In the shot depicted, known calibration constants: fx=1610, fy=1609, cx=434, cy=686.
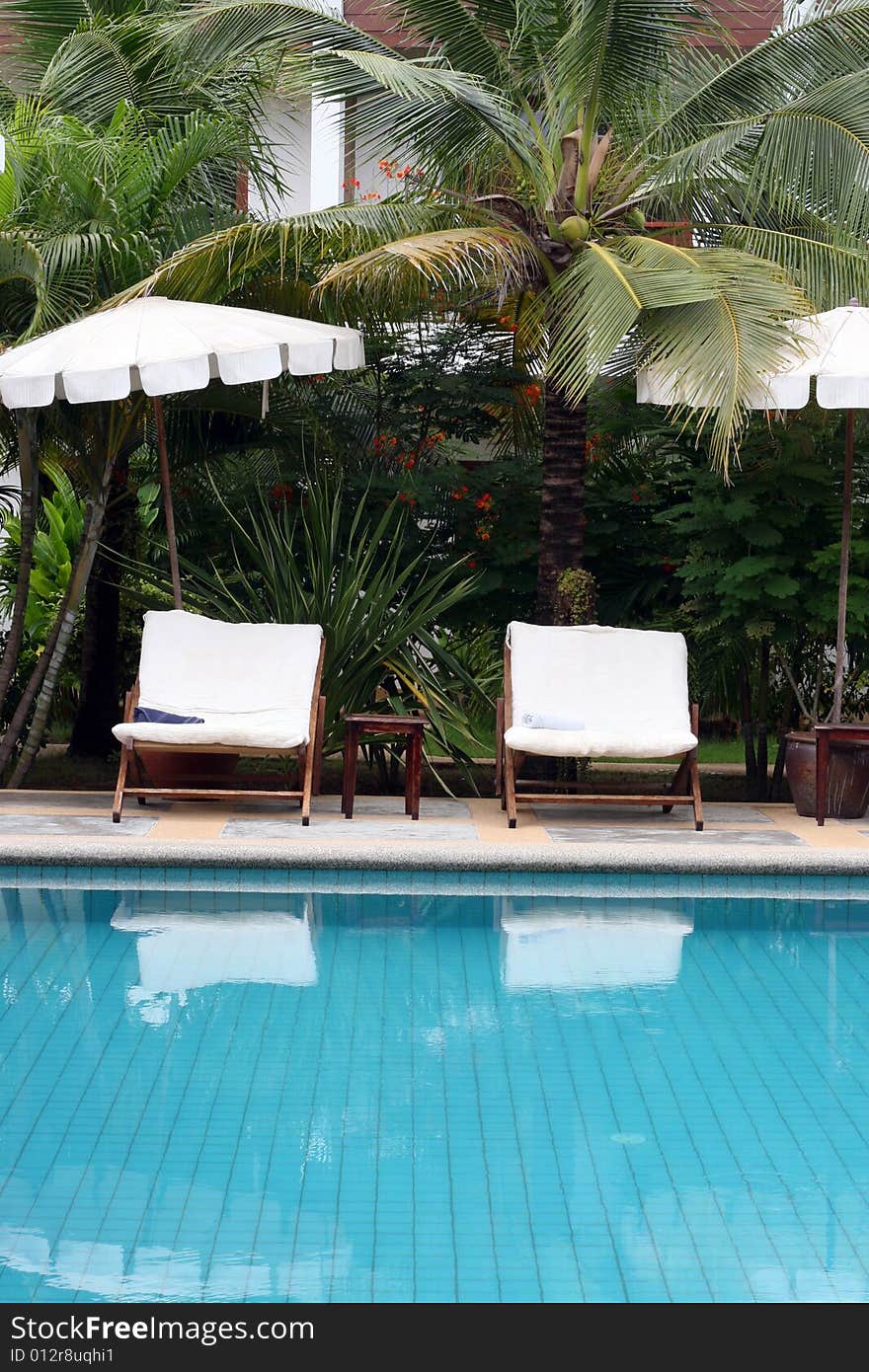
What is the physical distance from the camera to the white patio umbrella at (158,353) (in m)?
7.55

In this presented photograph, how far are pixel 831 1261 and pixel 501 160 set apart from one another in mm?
7325

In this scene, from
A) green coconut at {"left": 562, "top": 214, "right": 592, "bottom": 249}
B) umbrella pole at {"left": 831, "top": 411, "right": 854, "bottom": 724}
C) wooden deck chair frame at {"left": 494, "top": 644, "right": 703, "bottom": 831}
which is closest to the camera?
wooden deck chair frame at {"left": 494, "top": 644, "right": 703, "bottom": 831}

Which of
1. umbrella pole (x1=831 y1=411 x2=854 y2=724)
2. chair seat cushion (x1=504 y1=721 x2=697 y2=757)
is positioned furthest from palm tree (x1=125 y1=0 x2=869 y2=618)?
chair seat cushion (x1=504 y1=721 x2=697 y2=757)

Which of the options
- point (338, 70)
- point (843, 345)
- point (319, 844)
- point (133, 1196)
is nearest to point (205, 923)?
point (319, 844)

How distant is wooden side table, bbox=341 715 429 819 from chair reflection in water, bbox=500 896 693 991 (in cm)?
129

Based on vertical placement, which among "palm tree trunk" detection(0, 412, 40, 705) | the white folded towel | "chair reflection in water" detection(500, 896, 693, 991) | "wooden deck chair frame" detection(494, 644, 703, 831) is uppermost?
"palm tree trunk" detection(0, 412, 40, 705)

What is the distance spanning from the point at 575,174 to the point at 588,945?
458 centimetres

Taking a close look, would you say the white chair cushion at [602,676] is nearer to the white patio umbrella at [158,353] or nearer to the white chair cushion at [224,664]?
the white chair cushion at [224,664]

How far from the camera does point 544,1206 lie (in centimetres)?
380

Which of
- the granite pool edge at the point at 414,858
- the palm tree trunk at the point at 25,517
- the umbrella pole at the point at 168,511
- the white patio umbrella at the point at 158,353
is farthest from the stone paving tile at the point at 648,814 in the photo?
the palm tree trunk at the point at 25,517

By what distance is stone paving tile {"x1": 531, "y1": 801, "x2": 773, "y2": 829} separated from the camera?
8500 mm

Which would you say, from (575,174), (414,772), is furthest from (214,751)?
(575,174)

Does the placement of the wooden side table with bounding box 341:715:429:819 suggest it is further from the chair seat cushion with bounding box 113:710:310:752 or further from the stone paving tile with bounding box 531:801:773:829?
the stone paving tile with bounding box 531:801:773:829

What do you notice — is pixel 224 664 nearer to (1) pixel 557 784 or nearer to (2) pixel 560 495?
(1) pixel 557 784
